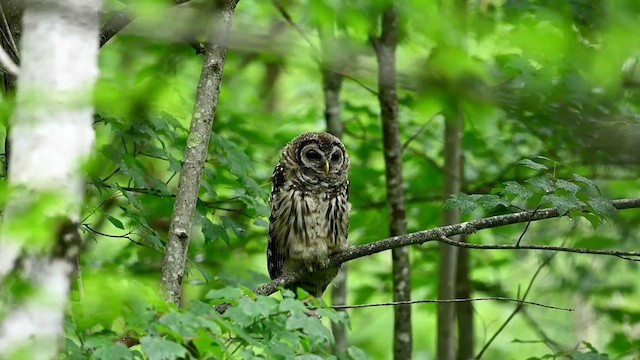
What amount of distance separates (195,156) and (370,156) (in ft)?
11.6

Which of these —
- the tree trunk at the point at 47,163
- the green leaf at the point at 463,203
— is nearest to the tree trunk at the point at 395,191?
the green leaf at the point at 463,203

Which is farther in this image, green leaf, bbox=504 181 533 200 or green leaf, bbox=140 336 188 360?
green leaf, bbox=504 181 533 200

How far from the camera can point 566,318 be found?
14828 millimetres

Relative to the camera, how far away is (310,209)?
5.41m

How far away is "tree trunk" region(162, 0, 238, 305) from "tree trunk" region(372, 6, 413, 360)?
199cm

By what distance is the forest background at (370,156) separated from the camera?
8.90 ft

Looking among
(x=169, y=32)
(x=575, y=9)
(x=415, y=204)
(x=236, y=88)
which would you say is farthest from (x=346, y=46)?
(x=236, y=88)

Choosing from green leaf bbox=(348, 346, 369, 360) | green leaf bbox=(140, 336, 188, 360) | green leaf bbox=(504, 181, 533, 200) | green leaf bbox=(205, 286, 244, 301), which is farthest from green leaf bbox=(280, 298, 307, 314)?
green leaf bbox=(504, 181, 533, 200)

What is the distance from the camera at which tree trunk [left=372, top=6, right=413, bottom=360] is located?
5.48 meters

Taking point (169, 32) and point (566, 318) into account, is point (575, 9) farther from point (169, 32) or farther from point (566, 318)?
point (566, 318)

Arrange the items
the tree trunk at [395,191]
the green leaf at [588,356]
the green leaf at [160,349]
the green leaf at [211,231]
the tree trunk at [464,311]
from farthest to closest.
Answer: the tree trunk at [464,311] < the tree trunk at [395,191] < the green leaf at [211,231] < the green leaf at [588,356] < the green leaf at [160,349]

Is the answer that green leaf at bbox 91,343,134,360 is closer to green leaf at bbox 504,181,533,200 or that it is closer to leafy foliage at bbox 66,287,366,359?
leafy foliage at bbox 66,287,366,359

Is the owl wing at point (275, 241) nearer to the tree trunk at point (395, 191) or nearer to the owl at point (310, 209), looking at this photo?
the owl at point (310, 209)

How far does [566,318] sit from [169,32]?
13.4 metres
